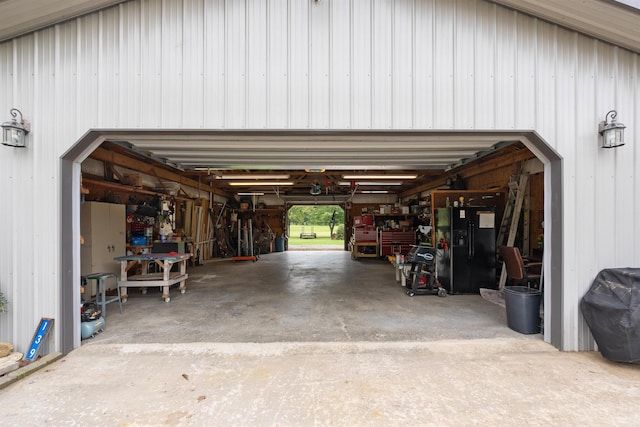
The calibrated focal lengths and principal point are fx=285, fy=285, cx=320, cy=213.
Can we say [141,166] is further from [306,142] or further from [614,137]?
[614,137]

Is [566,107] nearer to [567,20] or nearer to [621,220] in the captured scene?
[567,20]

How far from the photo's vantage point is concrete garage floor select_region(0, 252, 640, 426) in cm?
209

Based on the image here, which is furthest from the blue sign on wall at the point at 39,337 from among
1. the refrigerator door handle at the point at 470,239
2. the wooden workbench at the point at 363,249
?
the wooden workbench at the point at 363,249

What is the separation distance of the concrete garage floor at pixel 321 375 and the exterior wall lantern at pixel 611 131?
7.29 ft

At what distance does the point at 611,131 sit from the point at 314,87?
10.3 ft

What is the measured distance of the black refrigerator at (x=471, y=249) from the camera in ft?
18.1

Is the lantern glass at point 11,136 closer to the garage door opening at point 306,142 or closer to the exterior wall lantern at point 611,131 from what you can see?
the garage door opening at point 306,142

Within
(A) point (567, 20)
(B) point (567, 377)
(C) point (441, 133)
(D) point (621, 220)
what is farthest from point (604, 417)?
(A) point (567, 20)

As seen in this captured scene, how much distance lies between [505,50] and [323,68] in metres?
1.99

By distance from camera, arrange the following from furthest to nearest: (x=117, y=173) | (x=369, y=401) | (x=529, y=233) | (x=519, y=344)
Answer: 1. (x=117, y=173)
2. (x=529, y=233)
3. (x=519, y=344)
4. (x=369, y=401)

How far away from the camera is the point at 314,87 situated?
3.02 meters

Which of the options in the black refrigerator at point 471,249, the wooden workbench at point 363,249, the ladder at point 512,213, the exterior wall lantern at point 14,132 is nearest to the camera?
the exterior wall lantern at point 14,132

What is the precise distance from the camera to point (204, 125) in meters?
3.01

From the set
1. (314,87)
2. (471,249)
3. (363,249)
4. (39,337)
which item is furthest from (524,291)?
(363,249)
